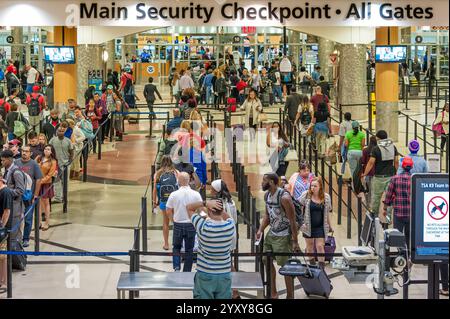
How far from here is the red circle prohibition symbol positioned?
32.5 feet

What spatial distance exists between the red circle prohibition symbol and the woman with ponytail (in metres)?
10.2

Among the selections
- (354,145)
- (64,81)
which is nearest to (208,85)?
(64,81)

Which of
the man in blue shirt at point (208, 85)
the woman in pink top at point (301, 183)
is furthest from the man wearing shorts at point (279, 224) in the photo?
the man in blue shirt at point (208, 85)

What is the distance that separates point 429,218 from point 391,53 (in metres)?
18.4

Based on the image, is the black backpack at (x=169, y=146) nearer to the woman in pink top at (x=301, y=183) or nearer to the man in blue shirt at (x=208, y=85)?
the woman in pink top at (x=301, y=183)

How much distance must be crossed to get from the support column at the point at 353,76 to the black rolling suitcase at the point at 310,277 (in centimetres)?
2102


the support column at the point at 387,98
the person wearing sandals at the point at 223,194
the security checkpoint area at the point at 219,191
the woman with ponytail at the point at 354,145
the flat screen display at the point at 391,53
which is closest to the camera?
the security checkpoint area at the point at 219,191

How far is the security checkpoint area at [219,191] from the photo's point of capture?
10703mm

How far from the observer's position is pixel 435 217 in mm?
9898

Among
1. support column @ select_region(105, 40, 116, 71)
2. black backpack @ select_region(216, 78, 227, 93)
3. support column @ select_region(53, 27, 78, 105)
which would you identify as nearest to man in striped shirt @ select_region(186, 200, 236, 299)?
support column @ select_region(53, 27, 78, 105)

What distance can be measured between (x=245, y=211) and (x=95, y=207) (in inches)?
121

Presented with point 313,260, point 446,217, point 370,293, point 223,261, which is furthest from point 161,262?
point 446,217

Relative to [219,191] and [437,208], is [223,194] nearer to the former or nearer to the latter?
[219,191]

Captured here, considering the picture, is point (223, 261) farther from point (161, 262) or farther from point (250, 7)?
point (250, 7)
